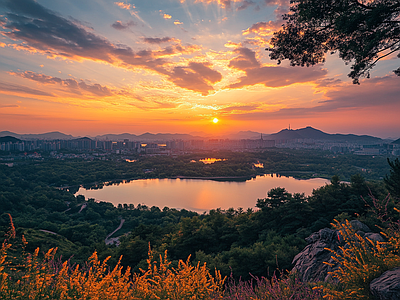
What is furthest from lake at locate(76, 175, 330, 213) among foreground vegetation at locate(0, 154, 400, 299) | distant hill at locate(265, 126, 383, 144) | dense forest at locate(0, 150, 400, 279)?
distant hill at locate(265, 126, 383, 144)

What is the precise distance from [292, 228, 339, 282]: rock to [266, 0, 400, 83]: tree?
2.75 meters

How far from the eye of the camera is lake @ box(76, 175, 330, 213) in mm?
21719

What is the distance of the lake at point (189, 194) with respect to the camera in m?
21.7

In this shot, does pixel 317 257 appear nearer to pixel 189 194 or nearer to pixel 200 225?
pixel 200 225

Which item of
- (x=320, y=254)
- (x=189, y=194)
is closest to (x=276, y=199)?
(x=320, y=254)

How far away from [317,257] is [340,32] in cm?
350

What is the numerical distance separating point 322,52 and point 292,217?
556 centimetres

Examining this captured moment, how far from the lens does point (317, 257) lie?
3576 mm

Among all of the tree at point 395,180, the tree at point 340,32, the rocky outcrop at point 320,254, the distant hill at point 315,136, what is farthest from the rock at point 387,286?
the distant hill at point 315,136

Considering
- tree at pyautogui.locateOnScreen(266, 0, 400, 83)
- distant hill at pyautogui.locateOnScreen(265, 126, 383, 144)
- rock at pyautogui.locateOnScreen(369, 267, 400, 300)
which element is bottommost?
rock at pyautogui.locateOnScreen(369, 267, 400, 300)

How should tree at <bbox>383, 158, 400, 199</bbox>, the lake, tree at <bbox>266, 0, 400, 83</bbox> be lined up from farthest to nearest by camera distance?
the lake < tree at <bbox>383, 158, 400, 199</bbox> < tree at <bbox>266, 0, 400, 83</bbox>

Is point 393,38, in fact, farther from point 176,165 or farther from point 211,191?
point 176,165

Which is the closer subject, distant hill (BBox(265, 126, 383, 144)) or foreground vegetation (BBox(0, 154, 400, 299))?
foreground vegetation (BBox(0, 154, 400, 299))

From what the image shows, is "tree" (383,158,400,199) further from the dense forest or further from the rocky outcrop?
the rocky outcrop
